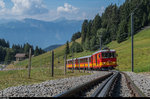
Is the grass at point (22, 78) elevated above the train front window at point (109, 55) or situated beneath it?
situated beneath

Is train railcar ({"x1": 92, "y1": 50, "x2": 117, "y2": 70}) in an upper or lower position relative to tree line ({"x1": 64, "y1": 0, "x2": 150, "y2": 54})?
lower

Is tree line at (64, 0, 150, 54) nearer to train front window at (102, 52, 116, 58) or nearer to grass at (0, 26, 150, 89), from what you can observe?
grass at (0, 26, 150, 89)

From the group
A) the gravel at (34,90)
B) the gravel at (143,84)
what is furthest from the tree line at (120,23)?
the gravel at (34,90)

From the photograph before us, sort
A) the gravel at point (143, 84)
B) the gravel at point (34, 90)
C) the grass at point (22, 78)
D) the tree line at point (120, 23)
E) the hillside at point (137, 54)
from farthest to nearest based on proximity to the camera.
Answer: the tree line at point (120, 23), the hillside at point (137, 54), the grass at point (22, 78), the gravel at point (143, 84), the gravel at point (34, 90)

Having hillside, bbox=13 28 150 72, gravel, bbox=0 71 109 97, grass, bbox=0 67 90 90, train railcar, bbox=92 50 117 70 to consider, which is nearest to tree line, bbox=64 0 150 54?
hillside, bbox=13 28 150 72

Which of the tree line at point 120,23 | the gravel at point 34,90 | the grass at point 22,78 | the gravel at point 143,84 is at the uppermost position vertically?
the tree line at point 120,23

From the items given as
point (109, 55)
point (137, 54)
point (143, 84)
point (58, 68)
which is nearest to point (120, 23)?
point (137, 54)

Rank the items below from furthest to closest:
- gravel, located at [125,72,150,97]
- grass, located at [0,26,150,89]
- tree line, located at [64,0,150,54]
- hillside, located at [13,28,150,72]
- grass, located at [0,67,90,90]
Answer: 1. tree line, located at [64,0,150,54]
2. hillside, located at [13,28,150,72]
3. grass, located at [0,26,150,89]
4. grass, located at [0,67,90,90]
5. gravel, located at [125,72,150,97]

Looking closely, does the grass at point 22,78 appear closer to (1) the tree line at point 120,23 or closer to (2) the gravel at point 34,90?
(2) the gravel at point 34,90

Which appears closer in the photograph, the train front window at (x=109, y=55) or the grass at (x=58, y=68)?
the grass at (x=58, y=68)

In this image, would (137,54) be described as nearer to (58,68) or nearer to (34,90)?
(58,68)

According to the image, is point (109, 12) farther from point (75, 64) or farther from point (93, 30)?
point (75, 64)

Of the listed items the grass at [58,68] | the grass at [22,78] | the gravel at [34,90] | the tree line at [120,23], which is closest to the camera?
the gravel at [34,90]

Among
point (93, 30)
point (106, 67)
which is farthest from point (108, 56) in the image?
point (93, 30)
